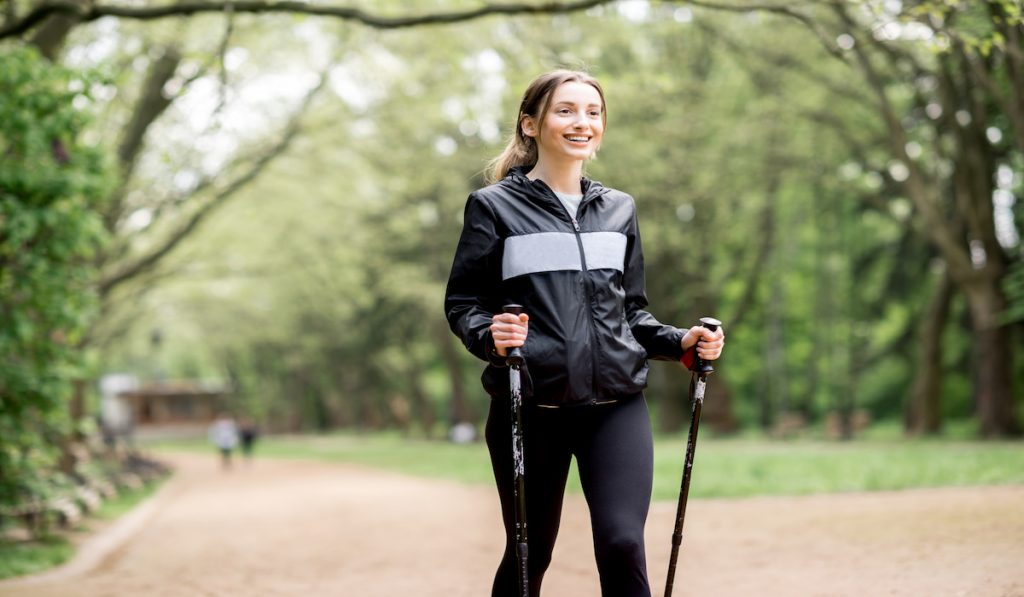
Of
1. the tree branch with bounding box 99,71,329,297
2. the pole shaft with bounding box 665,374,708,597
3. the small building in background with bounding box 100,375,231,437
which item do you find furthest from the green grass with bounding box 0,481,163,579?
the small building in background with bounding box 100,375,231,437

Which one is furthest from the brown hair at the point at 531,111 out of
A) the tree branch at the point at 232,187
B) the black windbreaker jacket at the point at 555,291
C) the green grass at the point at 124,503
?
the tree branch at the point at 232,187

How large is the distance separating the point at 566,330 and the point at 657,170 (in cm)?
2053

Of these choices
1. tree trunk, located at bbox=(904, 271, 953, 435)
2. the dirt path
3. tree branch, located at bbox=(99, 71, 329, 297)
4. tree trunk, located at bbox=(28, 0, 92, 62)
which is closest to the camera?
the dirt path

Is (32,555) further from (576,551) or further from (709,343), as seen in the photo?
(709,343)

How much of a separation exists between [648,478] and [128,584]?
569 cm

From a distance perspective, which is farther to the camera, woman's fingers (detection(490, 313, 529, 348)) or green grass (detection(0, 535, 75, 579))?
green grass (detection(0, 535, 75, 579))

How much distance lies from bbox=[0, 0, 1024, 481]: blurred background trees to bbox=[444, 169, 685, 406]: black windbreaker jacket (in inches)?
173

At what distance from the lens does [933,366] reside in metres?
23.3

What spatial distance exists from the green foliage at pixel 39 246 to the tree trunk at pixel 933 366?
1871 centimetres

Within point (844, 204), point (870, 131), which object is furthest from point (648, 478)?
point (844, 204)

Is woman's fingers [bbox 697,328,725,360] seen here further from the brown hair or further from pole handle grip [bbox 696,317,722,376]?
the brown hair

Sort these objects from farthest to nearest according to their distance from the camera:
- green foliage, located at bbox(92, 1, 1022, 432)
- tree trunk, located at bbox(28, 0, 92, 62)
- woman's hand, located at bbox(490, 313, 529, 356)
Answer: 1. green foliage, located at bbox(92, 1, 1022, 432)
2. tree trunk, located at bbox(28, 0, 92, 62)
3. woman's hand, located at bbox(490, 313, 529, 356)

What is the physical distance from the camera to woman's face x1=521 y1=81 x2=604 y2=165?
3580 millimetres

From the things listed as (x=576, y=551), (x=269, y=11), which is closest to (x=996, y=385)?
(x=576, y=551)
